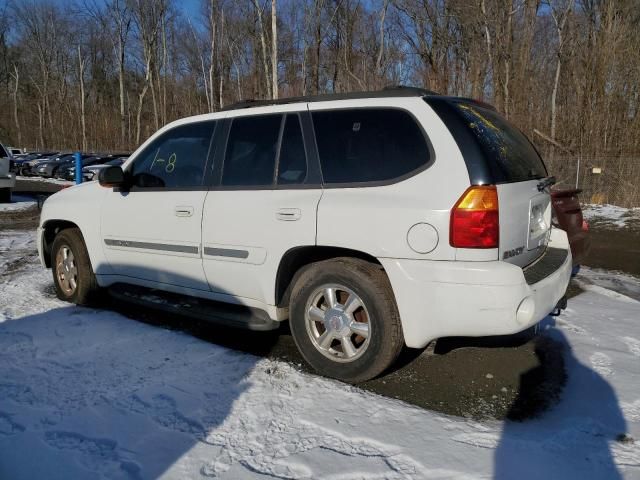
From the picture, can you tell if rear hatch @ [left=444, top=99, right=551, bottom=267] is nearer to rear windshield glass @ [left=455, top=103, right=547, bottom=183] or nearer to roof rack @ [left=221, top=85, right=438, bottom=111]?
rear windshield glass @ [left=455, top=103, right=547, bottom=183]

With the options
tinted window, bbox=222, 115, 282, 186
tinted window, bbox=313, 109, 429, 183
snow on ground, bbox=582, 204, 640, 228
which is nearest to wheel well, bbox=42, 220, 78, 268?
tinted window, bbox=222, 115, 282, 186

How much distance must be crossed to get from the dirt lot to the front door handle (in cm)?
103

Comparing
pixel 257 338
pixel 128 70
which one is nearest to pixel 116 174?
pixel 257 338

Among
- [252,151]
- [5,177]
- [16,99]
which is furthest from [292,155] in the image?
[16,99]

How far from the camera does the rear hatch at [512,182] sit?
3053 millimetres

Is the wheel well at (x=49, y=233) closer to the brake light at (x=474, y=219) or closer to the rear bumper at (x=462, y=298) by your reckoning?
the rear bumper at (x=462, y=298)

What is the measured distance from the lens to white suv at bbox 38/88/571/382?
2.98m

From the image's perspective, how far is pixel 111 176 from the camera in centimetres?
440

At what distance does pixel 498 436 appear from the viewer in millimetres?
2807

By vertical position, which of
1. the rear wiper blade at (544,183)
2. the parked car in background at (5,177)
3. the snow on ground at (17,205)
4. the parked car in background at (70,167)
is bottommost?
the snow on ground at (17,205)

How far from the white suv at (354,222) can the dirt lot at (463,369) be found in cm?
36

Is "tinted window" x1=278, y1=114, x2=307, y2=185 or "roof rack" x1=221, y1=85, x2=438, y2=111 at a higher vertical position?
"roof rack" x1=221, y1=85, x2=438, y2=111

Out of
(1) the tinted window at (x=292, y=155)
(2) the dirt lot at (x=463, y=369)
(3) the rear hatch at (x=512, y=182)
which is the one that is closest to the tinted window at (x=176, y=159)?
(1) the tinted window at (x=292, y=155)

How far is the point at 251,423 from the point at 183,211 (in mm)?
1837
